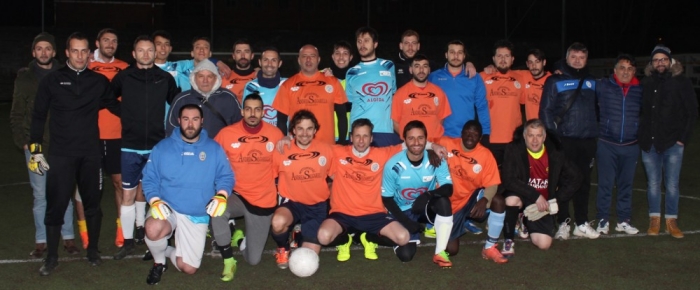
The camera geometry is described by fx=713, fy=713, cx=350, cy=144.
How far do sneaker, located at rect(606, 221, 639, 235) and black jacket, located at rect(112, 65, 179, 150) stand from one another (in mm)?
4533

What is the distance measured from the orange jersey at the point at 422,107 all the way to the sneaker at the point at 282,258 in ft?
5.83

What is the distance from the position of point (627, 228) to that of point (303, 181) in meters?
3.30

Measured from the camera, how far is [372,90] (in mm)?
6945

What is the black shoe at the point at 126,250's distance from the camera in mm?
6152

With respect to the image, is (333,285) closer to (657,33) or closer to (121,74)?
(121,74)

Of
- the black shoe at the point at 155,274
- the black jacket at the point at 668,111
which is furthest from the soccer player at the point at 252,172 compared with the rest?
the black jacket at the point at 668,111

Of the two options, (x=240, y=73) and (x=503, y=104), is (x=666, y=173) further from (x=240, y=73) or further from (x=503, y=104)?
(x=240, y=73)

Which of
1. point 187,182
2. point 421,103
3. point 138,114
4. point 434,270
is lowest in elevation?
point 434,270

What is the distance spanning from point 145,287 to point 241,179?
1280 mm

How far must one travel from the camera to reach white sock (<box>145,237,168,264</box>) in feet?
18.1

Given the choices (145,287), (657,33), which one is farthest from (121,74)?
(657,33)

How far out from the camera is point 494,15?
3153 cm

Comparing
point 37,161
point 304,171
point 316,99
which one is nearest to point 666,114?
point 316,99

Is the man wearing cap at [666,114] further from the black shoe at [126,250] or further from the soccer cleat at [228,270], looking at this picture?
the black shoe at [126,250]
